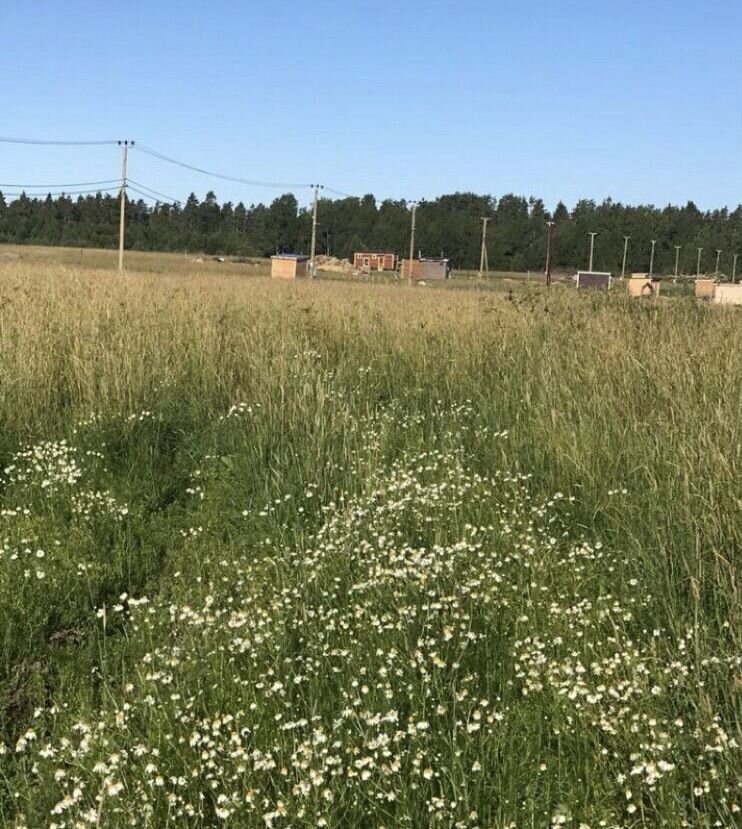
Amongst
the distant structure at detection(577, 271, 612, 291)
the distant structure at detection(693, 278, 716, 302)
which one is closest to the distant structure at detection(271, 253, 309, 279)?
the distant structure at detection(577, 271, 612, 291)

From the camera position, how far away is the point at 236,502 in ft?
15.6

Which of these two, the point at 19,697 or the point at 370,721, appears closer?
the point at 370,721

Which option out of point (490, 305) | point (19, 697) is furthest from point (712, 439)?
point (490, 305)

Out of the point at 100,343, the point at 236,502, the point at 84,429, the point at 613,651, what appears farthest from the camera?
the point at 100,343

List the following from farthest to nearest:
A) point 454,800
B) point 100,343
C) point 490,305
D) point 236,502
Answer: point 490,305 → point 100,343 → point 236,502 → point 454,800

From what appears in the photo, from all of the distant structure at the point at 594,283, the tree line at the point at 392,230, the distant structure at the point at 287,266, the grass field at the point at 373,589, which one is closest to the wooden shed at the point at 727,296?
the distant structure at the point at 594,283

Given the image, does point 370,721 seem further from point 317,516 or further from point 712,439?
point 712,439

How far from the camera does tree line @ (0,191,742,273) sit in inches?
4503

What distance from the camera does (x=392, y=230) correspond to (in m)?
125

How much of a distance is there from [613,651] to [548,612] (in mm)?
309

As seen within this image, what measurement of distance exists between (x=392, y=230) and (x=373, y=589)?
125 metres

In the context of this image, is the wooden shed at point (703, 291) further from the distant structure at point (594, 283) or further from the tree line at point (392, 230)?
the tree line at point (392, 230)

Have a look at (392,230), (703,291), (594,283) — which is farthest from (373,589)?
(392,230)

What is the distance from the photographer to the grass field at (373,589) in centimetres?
226
